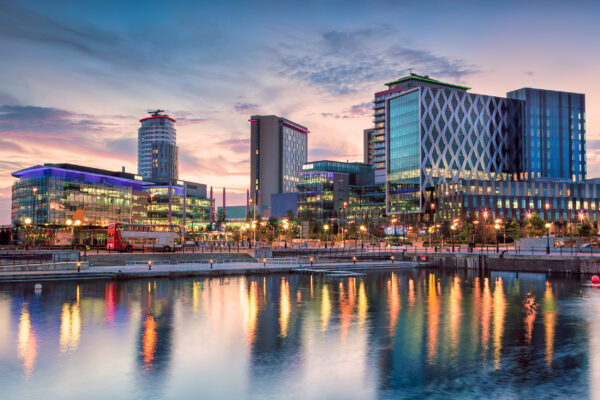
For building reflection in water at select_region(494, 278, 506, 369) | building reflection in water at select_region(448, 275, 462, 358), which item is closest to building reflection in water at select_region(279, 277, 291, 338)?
building reflection in water at select_region(448, 275, 462, 358)

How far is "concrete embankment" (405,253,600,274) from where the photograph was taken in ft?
206

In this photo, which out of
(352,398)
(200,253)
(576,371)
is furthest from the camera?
(200,253)

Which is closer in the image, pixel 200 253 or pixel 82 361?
pixel 82 361

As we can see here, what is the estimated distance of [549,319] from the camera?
33375mm

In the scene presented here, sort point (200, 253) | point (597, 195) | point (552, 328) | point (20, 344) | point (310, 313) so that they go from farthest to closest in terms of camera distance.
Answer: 1. point (597, 195)
2. point (200, 253)
3. point (310, 313)
4. point (552, 328)
5. point (20, 344)

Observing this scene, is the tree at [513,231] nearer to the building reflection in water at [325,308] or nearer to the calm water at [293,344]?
the calm water at [293,344]

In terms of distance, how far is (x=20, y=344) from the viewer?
25094mm

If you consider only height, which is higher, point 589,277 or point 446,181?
point 446,181

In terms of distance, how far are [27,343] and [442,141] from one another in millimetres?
169742

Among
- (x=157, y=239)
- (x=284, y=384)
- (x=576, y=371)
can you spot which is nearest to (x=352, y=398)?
(x=284, y=384)

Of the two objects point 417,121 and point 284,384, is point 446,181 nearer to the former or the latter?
point 417,121

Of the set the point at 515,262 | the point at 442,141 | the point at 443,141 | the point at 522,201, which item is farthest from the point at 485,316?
the point at 443,141

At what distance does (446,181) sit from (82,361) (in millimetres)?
167794

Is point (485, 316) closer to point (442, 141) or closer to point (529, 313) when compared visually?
point (529, 313)
